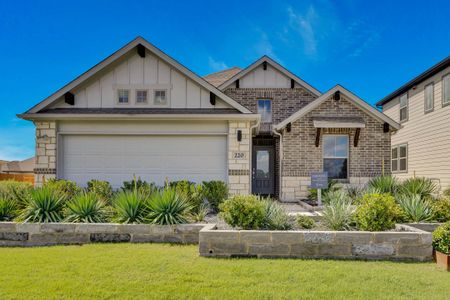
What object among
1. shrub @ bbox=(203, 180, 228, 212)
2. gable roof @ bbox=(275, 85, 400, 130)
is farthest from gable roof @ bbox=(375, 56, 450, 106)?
shrub @ bbox=(203, 180, 228, 212)

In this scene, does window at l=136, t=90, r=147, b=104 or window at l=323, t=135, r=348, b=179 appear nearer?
window at l=136, t=90, r=147, b=104

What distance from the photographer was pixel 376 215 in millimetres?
6008

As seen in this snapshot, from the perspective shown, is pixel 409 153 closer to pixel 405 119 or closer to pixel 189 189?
pixel 405 119

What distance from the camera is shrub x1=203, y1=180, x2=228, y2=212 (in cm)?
965

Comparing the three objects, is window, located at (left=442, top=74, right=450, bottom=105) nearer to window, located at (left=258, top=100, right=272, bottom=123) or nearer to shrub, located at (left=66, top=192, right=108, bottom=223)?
window, located at (left=258, top=100, right=272, bottom=123)

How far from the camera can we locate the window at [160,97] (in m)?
11.7

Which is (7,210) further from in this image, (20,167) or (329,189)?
(20,167)

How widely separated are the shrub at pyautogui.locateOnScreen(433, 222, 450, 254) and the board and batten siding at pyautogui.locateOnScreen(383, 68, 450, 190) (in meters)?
9.34

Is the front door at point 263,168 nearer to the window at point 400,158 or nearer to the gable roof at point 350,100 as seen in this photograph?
the gable roof at point 350,100

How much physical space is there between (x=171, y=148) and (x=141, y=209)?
4892 millimetres

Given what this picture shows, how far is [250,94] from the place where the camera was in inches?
654

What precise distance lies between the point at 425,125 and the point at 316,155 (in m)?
7.16

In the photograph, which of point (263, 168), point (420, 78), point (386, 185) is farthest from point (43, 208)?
point (420, 78)

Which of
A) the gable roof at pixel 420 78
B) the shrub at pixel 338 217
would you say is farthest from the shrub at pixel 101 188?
the gable roof at pixel 420 78
